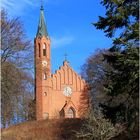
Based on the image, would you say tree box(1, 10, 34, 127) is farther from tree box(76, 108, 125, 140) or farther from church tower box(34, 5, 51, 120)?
church tower box(34, 5, 51, 120)

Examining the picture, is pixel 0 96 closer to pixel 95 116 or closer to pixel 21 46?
pixel 21 46

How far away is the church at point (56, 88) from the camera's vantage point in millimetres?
66625

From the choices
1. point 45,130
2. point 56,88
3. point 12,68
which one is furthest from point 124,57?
point 56,88

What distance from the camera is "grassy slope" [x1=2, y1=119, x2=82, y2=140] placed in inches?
1383

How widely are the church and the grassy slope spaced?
24568mm

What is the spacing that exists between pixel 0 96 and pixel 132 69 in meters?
10.6

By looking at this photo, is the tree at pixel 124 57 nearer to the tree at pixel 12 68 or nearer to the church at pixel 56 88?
the tree at pixel 12 68

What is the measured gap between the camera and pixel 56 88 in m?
68.8

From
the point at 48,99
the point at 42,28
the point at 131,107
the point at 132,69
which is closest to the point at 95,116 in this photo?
the point at 131,107

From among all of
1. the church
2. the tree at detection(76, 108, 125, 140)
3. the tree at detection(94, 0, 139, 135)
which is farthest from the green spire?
the tree at detection(94, 0, 139, 135)

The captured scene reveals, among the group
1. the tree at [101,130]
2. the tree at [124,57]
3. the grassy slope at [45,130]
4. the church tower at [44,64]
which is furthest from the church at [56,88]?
→ the tree at [124,57]

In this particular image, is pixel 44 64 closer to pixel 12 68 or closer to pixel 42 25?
pixel 42 25

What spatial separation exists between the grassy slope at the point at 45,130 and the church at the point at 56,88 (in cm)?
2457

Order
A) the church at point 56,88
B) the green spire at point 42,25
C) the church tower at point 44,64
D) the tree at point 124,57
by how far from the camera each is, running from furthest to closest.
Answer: the green spire at point 42,25 → the church at point 56,88 → the church tower at point 44,64 → the tree at point 124,57
